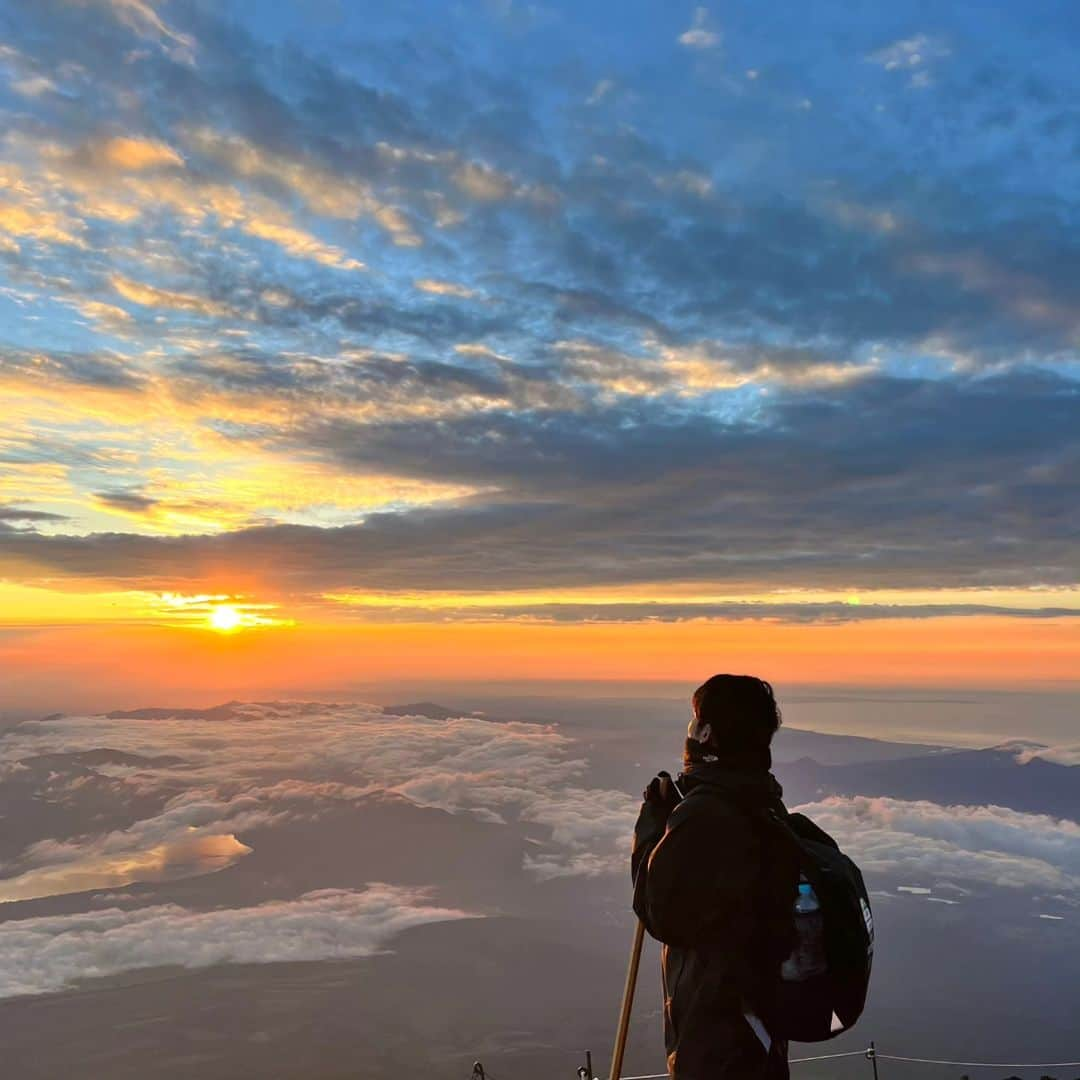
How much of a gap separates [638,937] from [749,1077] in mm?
1046

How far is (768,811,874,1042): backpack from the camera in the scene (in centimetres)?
403

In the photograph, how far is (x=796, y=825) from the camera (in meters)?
4.41

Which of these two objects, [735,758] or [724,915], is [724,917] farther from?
[735,758]

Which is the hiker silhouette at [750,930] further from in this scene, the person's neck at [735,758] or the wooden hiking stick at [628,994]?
the wooden hiking stick at [628,994]

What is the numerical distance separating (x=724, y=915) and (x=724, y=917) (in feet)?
0.05

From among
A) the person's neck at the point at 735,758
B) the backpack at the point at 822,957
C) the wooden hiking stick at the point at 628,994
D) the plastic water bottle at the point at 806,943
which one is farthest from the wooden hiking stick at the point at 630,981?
A: the plastic water bottle at the point at 806,943

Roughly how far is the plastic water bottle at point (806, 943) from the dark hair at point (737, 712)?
2.34 feet

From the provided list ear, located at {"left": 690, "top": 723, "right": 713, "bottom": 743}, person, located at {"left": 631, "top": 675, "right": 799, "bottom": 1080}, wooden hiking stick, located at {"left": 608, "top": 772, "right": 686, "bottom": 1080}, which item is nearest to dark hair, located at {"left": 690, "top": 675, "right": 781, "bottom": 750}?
ear, located at {"left": 690, "top": 723, "right": 713, "bottom": 743}

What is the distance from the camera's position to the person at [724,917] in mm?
3998

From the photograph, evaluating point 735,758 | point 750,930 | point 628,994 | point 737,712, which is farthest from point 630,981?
point 737,712

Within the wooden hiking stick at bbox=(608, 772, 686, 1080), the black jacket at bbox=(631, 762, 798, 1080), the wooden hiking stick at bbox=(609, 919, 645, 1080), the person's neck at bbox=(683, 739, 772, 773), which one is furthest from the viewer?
the wooden hiking stick at bbox=(609, 919, 645, 1080)

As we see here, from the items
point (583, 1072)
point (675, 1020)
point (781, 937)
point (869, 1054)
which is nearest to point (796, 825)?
point (781, 937)

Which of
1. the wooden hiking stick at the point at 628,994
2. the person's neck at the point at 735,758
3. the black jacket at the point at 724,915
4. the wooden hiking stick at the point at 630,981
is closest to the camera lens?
the black jacket at the point at 724,915

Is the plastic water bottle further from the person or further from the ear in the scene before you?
the ear
